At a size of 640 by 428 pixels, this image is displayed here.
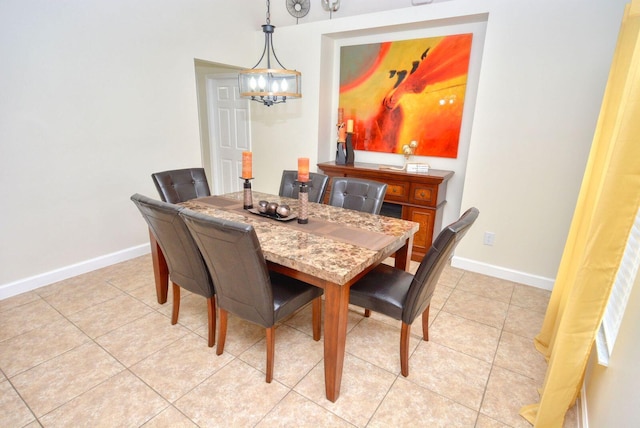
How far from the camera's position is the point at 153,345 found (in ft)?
6.90

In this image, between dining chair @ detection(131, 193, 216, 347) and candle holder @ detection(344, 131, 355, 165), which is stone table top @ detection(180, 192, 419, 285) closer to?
dining chair @ detection(131, 193, 216, 347)

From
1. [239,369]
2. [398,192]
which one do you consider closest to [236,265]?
[239,369]

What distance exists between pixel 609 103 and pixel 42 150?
3844mm

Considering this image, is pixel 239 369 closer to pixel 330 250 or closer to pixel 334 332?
pixel 334 332

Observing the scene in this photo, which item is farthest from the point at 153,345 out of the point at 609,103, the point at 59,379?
the point at 609,103

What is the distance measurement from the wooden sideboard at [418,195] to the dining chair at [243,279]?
5.77 ft

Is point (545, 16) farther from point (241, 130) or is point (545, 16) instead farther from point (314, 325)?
point (241, 130)

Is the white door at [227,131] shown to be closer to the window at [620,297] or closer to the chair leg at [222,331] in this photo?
the chair leg at [222,331]

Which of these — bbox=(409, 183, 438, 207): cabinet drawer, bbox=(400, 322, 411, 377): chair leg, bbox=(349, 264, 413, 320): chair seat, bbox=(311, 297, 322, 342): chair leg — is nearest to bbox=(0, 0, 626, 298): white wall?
bbox=(409, 183, 438, 207): cabinet drawer

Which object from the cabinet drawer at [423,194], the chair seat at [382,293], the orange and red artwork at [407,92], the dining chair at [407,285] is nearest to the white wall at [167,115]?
the orange and red artwork at [407,92]

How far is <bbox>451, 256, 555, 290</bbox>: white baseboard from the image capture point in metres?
3.00

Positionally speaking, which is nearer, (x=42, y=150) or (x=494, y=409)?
(x=494, y=409)

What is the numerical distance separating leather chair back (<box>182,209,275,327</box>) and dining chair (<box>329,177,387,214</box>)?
4.09 ft

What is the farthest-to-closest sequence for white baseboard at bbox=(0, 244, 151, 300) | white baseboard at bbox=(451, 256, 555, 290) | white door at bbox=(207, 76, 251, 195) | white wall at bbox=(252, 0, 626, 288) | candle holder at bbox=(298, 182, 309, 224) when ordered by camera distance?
white door at bbox=(207, 76, 251, 195)
white baseboard at bbox=(451, 256, 555, 290)
white baseboard at bbox=(0, 244, 151, 300)
white wall at bbox=(252, 0, 626, 288)
candle holder at bbox=(298, 182, 309, 224)
